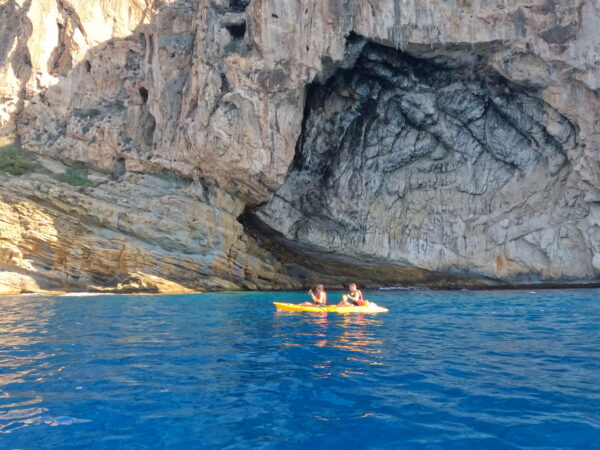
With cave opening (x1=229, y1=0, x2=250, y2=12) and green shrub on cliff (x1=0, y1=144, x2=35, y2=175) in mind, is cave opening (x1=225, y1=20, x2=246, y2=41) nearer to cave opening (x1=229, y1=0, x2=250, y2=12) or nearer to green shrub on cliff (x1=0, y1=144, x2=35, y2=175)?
cave opening (x1=229, y1=0, x2=250, y2=12)

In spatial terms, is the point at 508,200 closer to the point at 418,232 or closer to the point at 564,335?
the point at 418,232

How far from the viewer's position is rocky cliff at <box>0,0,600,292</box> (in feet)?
84.9

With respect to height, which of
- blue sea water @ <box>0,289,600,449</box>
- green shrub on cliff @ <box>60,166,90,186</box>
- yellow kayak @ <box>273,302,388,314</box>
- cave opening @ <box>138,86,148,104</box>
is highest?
cave opening @ <box>138,86,148,104</box>

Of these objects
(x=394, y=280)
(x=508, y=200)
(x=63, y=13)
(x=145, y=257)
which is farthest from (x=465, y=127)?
(x=63, y=13)

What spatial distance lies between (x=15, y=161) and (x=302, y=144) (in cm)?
1800

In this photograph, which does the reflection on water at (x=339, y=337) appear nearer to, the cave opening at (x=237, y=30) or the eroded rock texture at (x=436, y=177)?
the eroded rock texture at (x=436, y=177)

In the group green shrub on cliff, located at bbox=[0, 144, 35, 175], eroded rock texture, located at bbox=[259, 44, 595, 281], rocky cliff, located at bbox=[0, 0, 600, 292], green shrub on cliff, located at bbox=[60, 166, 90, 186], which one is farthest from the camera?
eroded rock texture, located at bbox=[259, 44, 595, 281]

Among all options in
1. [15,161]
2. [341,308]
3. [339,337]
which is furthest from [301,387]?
[15,161]

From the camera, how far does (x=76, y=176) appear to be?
28.6 meters

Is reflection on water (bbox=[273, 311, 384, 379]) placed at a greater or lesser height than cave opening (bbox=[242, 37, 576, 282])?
lesser

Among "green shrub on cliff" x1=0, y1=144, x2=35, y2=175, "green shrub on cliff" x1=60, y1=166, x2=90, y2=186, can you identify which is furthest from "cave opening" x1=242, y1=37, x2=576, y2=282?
"green shrub on cliff" x1=0, y1=144, x2=35, y2=175

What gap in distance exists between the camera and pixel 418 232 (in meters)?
32.3

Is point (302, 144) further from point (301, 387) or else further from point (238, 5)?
point (301, 387)

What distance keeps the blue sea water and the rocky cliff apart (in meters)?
15.9
